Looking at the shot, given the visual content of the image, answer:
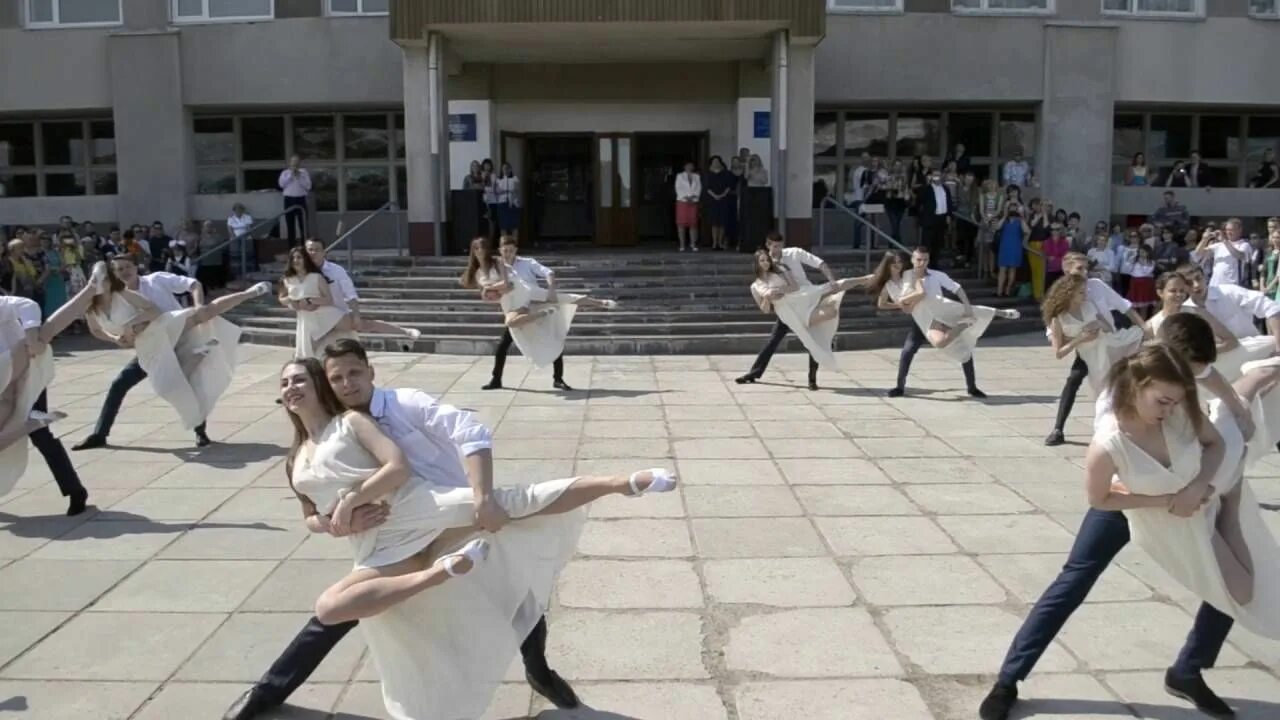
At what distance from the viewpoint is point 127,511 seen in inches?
295

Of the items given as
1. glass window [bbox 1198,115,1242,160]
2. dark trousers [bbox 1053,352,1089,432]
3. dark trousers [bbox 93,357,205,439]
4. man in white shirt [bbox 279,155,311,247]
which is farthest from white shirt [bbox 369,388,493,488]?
glass window [bbox 1198,115,1242,160]

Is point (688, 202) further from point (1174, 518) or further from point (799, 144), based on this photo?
point (1174, 518)

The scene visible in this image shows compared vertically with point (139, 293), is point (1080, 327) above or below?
below

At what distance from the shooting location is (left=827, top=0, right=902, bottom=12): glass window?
23.1m

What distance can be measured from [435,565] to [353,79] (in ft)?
70.3

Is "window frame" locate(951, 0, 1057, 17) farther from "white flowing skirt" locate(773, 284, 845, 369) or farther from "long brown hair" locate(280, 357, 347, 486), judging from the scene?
"long brown hair" locate(280, 357, 347, 486)

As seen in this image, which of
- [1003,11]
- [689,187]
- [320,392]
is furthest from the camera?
[1003,11]

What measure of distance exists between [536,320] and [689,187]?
8700 millimetres

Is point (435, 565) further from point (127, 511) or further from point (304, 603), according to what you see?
point (127, 511)

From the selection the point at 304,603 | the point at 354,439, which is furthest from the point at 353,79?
the point at 354,439

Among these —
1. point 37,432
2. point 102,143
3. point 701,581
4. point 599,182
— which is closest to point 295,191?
point 599,182

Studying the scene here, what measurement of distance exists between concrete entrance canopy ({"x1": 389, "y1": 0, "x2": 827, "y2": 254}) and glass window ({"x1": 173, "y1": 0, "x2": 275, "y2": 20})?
450 centimetres

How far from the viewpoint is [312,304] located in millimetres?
10734

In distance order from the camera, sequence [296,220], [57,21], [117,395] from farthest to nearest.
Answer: [57,21], [296,220], [117,395]
